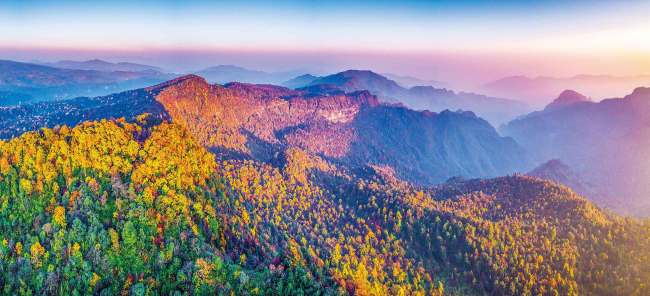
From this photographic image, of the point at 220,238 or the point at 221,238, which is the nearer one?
the point at 220,238

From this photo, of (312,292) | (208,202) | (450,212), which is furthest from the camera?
(450,212)

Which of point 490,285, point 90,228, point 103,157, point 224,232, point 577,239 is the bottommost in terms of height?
point 490,285

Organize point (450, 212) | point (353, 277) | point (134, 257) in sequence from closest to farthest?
point (134, 257), point (353, 277), point (450, 212)

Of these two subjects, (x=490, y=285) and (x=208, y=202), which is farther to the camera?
(x=490, y=285)

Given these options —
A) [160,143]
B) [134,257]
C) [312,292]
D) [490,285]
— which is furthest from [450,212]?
[134,257]

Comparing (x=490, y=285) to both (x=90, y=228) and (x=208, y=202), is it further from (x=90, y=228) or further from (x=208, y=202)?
(x=90, y=228)

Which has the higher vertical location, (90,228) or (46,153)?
(46,153)
